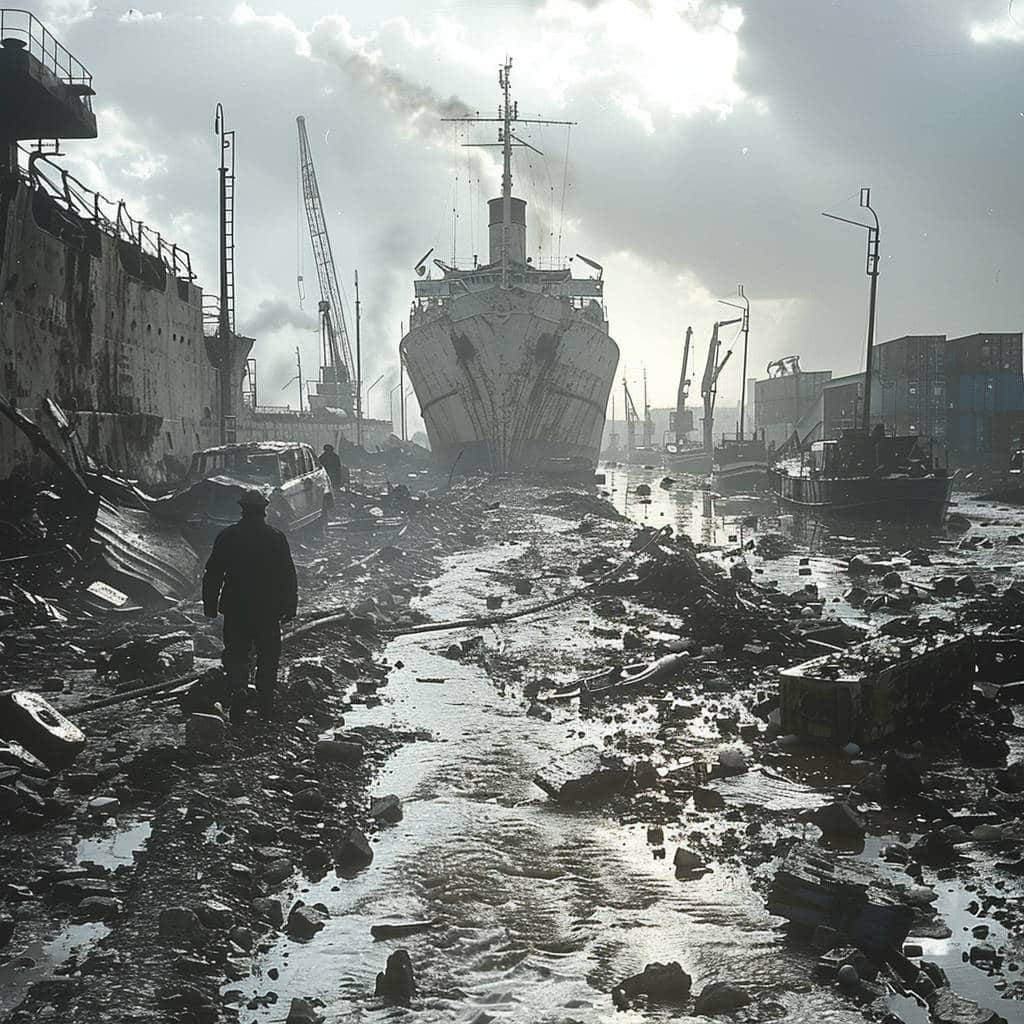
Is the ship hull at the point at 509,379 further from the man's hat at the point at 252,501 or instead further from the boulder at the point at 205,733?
the boulder at the point at 205,733

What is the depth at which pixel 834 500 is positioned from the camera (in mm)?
28719

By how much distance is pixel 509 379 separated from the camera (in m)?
37.6

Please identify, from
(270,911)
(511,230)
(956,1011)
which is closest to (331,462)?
(270,911)

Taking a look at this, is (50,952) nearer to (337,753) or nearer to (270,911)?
(270,911)

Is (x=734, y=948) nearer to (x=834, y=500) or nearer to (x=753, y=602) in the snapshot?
(x=753, y=602)

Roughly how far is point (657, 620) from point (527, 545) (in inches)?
321

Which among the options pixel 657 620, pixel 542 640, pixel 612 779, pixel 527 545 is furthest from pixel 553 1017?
pixel 527 545

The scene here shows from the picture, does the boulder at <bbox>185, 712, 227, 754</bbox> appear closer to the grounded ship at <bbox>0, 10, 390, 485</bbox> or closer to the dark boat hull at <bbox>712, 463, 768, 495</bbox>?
the grounded ship at <bbox>0, 10, 390, 485</bbox>

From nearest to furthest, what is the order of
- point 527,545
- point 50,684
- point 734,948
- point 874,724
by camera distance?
point 734,948 < point 874,724 < point 50,684 < point 527,545

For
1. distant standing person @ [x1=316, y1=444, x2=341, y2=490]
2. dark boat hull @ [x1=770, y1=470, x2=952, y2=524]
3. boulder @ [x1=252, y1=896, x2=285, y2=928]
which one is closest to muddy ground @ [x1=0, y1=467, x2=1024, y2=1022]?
boulder @ [x1=252, y1=896, x2=285, y2=928]

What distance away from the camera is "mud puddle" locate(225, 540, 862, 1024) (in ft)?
11.9

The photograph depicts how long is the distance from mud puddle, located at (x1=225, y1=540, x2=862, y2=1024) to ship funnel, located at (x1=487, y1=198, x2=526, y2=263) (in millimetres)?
43753

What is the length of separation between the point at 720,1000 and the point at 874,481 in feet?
85.8

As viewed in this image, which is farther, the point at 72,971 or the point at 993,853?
the point at 993,853
